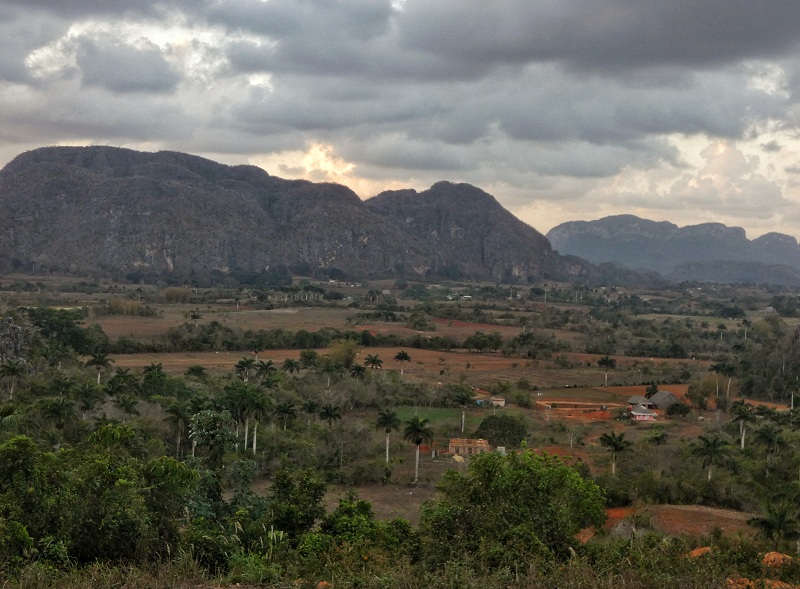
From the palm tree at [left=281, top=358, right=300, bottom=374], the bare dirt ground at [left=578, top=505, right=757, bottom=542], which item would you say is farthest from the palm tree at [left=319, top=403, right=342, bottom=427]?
the bare dirt ground at [left=578, top=505, right=757, bottom=542]

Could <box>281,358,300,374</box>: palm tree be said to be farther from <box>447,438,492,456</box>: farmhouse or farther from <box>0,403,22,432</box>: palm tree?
<box>0,403,22,432</box>: palm tree

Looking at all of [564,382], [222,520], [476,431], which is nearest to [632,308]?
[564,382]

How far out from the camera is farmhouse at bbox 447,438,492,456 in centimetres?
3956

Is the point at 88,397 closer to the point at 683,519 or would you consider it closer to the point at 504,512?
the point at 683,519

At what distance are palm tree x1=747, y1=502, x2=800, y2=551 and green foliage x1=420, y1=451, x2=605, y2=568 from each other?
8312 mm

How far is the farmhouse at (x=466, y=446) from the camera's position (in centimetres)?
3956

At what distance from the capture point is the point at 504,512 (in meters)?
15.0

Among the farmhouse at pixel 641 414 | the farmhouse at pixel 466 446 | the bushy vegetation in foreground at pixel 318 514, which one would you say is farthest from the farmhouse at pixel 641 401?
the farmhouse at pixel 466 446

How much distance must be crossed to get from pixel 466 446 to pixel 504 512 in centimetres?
2539

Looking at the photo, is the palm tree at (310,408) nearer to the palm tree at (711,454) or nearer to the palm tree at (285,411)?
the palm tree at (285,411)

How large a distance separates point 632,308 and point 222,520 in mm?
144280

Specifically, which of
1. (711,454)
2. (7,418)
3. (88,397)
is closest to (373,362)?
(88,397)

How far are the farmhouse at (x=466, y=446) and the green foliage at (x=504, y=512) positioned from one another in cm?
2269

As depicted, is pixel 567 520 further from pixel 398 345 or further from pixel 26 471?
pixel 398 345
